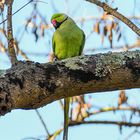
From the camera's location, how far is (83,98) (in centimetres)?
464

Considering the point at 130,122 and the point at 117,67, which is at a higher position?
the point at 130,122

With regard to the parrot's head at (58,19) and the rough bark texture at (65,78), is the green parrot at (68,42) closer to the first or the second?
the parrot's head at (58,19)

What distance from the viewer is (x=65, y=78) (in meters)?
1.87

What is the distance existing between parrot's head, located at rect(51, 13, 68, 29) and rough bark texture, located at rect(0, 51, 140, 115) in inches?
99.1

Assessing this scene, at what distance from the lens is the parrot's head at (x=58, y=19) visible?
452 cm

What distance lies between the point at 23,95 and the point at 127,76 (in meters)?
0.48

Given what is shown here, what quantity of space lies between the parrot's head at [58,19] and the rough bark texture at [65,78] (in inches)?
99.1

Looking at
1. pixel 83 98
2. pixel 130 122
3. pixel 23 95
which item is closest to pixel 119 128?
pixel 130 122

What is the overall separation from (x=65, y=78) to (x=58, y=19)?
9.00 feet

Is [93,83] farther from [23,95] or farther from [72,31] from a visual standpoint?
[72,31]

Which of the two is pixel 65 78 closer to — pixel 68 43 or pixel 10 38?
pixel 10 38

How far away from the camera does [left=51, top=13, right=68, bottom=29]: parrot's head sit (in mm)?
4516

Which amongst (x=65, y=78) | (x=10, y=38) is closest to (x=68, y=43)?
(x=10, y=38)

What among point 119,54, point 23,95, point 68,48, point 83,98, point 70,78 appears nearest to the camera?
point 23,95
